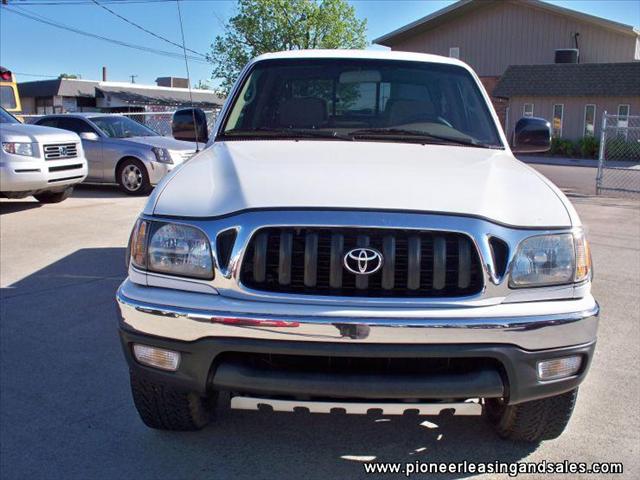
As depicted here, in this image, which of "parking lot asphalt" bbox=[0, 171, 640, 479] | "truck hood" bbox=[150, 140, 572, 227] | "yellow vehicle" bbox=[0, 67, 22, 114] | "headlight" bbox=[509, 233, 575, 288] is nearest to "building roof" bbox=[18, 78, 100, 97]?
"yellow vehicle" bbox=[0, 67, 22, 114]

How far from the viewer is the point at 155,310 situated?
9.22 feet

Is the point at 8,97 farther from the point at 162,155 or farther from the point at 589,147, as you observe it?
the point at 589,147

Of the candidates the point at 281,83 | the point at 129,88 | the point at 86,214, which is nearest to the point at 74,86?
the point at 129,88

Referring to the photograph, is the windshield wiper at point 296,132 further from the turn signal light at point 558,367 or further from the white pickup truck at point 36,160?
the white pickup truck at point 36,160

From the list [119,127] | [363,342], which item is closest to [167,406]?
[363,342]

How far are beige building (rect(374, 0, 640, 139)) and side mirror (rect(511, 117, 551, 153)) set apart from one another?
3056 cm

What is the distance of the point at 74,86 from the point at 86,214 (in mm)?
35999

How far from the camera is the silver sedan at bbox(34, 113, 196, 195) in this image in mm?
12820

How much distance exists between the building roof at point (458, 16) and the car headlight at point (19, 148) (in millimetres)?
32966

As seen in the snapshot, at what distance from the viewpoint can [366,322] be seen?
2.66 metres

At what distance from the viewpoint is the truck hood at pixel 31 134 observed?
402 inches

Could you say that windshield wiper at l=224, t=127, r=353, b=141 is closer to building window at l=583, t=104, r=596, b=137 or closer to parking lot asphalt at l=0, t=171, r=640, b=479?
parking lot asphalt at l=0, t=171, r=640, b=479

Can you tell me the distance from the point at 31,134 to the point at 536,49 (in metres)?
33.7

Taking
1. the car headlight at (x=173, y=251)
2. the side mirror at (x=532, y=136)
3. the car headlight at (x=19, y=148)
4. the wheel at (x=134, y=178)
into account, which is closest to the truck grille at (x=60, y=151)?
the car headlight at (x=19, y=148)
